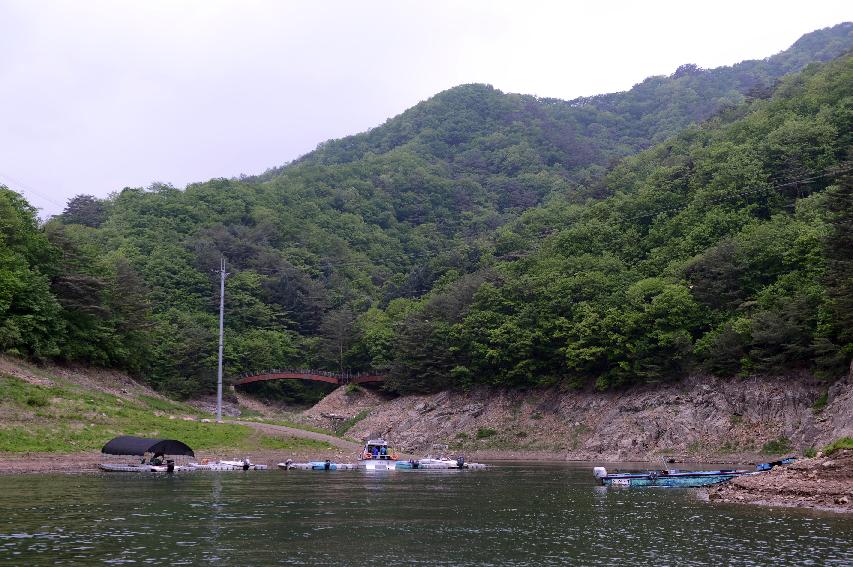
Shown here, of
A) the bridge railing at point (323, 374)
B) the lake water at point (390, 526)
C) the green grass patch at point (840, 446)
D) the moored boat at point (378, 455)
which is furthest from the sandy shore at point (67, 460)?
the green grass patch at point (840, 446)

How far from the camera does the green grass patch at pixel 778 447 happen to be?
67.4 meters

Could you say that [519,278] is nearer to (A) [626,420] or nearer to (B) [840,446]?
(A) [626,420]

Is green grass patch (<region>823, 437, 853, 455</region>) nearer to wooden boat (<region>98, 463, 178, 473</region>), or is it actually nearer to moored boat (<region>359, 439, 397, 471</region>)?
moored boat (<region>359, 439, 397, 471</region>)

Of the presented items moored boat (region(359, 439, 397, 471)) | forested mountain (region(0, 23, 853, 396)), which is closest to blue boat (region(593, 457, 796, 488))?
forested mountain (region(0, 23, 853, 396))

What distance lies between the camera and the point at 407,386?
107m

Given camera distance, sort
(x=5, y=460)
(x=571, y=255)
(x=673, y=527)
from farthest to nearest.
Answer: (x=571, y=255)
(x=5, y=460)
(x=673, y=527)

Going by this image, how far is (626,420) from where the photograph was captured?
8156 centimetres

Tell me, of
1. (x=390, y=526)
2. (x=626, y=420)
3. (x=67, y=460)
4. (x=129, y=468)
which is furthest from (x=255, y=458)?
(x=390, y=526)

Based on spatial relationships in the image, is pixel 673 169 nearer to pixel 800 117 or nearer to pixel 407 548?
pixel 800 117

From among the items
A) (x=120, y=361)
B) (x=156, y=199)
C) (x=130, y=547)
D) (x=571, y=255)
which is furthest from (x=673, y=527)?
(x=156, y=199)

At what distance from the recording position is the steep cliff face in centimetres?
6925

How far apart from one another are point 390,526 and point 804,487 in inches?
800

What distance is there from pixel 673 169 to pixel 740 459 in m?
61.9

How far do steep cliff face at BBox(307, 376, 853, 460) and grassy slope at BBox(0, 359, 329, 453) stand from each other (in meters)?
20.7
